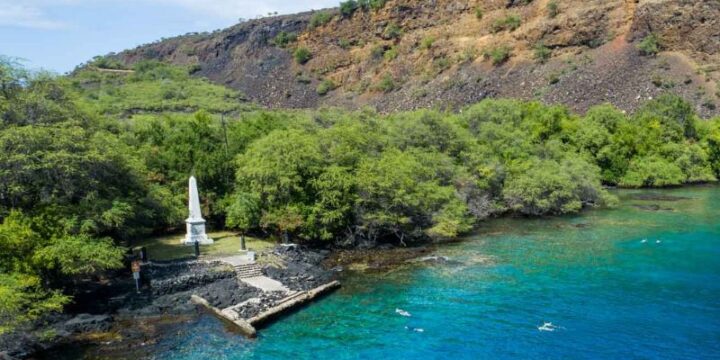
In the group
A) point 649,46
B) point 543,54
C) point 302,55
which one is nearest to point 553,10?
point 543,54

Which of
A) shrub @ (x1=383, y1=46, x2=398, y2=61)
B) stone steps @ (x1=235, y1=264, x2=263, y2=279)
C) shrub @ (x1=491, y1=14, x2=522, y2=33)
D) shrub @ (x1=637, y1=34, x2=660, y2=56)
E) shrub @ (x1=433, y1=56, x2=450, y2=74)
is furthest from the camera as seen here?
shrub @ (x1=383, y1=46, x2=398, y2=61)

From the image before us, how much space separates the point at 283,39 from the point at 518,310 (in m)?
136

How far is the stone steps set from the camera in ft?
108

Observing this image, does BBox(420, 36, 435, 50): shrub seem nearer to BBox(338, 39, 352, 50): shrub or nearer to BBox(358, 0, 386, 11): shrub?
BBox(358, 0, 386, 11): shrub

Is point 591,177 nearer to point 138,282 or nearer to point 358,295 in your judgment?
point 358,295

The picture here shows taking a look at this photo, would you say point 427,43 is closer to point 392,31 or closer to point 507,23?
point 392,31

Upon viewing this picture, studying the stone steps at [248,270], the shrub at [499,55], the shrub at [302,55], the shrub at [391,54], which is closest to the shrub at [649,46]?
the shrub at [499,55]

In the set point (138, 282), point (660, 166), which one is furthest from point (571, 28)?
point (138, 282)

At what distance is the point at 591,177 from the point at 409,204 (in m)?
23.6

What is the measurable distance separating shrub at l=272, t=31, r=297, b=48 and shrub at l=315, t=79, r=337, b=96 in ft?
A: 71.8

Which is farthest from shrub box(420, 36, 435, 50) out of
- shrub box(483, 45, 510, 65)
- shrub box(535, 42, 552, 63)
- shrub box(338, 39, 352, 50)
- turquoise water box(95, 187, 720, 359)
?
turquoise water box(95, 187, 720, 359)

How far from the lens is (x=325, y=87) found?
137250 millimetres

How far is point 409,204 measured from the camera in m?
40.1

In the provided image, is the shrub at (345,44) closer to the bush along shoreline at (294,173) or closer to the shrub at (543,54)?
the shrub at (543,54)
